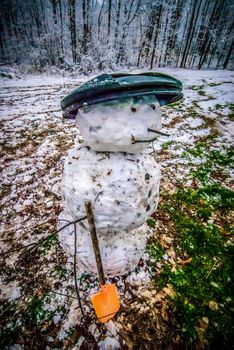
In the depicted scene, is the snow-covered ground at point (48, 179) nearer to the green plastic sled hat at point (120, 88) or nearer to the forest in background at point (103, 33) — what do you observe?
the green plastic sled hat at point (120, 88)

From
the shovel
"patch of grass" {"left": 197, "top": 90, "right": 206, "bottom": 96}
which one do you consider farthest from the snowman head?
"patch of grass" {"left": 197, "top": 90, "right": 206, "bottom": 96}

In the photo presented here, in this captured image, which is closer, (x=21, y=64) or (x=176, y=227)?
(x=176, y=227)

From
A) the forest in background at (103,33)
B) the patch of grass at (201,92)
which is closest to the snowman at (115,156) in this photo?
the patch of grass at (201,92)

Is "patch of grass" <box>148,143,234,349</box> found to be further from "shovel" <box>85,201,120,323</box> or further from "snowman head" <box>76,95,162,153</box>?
"snowman head" <box>76,95,162,153</box>

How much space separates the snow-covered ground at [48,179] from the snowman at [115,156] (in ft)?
1.61

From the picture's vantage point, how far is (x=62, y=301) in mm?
1956

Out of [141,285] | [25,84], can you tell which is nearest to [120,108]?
[141,285]

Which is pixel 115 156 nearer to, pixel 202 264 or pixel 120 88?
pixel 120 88

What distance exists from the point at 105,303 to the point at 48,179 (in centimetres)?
249

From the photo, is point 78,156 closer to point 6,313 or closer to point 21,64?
point 6,313

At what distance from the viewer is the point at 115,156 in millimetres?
1646

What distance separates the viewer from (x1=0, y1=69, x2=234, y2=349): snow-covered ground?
1970mm

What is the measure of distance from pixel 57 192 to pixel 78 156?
1.82 m

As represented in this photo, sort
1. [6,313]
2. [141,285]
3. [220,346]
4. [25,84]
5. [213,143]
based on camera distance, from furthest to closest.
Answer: [25,84]
[213,143]
[141,285]
[6,313]
[220,346]
